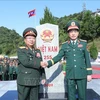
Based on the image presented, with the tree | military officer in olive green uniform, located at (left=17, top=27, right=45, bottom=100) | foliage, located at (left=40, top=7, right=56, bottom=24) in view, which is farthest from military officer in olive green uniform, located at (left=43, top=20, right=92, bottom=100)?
the tree

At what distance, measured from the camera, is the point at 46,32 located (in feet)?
18.1

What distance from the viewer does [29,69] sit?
3555mm

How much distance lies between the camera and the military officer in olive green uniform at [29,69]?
11.6ft

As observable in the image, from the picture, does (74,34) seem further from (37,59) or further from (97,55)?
(97,55)

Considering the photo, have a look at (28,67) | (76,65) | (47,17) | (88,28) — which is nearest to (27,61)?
(28,67)

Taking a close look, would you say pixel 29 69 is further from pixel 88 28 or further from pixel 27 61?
pixel 88 28

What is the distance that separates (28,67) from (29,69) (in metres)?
0.04

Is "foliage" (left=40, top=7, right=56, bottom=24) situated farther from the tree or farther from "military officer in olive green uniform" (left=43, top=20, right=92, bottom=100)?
"military officer in olive green uniform" (left=43, top=20, right=92, bottom=100)

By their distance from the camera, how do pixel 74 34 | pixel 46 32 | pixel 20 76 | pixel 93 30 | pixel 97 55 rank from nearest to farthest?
pixel 20 76 → pixel 74 34 → pixel 46 32 → pixel 97 55 → pixel 93 30

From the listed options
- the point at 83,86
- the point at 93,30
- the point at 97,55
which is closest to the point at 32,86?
the point at 83,86

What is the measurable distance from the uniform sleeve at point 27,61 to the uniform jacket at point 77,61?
637 mm

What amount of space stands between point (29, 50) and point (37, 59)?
0.60 ft

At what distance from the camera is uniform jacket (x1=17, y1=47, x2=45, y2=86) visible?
3510mm

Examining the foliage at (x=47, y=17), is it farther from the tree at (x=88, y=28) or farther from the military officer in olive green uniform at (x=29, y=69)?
the military officer in olive green uniform at (x=29, y=69)
